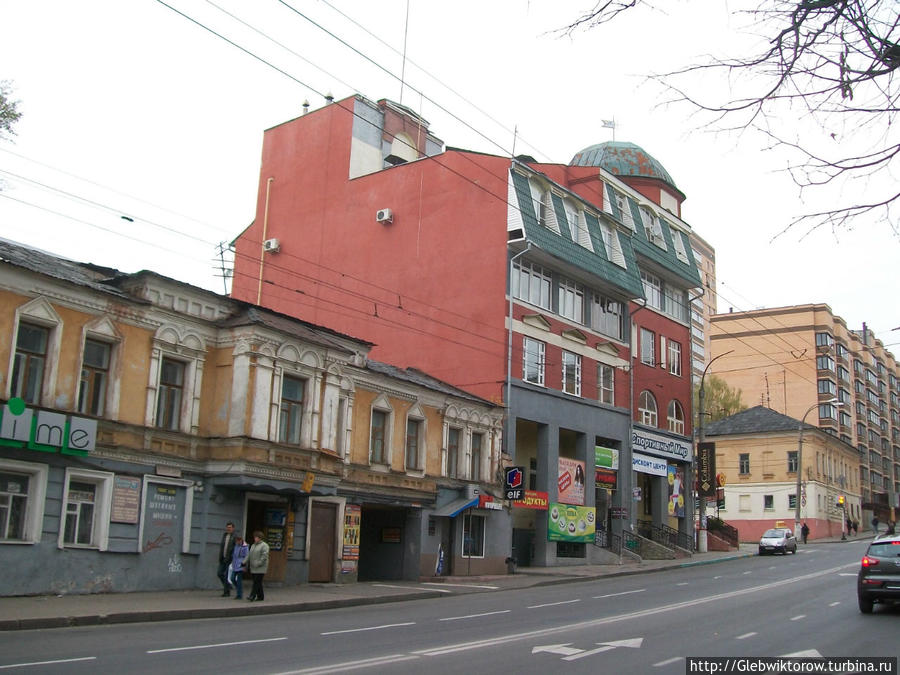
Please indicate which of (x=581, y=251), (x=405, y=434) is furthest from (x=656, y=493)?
(x=405, y=434)

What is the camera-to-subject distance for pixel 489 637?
13.9m

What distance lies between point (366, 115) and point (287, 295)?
375 inches

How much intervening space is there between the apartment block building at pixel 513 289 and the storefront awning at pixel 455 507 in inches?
39.8

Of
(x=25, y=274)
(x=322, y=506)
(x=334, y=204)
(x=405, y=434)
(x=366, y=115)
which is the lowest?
(x=322, y=506)

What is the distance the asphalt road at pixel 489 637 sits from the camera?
10.9 metres

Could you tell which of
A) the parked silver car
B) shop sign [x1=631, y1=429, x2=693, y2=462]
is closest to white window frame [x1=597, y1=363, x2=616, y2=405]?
shop sign [x1=631, y1=429, x2=693, y2=462]

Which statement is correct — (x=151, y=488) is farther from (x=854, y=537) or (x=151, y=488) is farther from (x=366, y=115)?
(x=854, y=537)

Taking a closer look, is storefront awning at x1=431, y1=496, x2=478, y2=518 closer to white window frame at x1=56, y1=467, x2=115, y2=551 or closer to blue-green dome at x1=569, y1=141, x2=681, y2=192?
white window frame at x1=56, y1=467, x2=115, y2=551

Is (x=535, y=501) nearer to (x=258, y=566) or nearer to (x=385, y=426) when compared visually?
(x=385, y=426)

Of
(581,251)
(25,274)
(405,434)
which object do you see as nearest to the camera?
(25,274)

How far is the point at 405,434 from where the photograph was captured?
29.1 metres

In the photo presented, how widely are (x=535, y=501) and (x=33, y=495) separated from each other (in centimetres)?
2111

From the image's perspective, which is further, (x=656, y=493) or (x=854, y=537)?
(x=854, y=537)

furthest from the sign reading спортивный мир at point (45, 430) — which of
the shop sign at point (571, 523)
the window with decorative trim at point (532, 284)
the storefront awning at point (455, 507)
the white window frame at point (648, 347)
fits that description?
the white window frame at point (648, 347)
